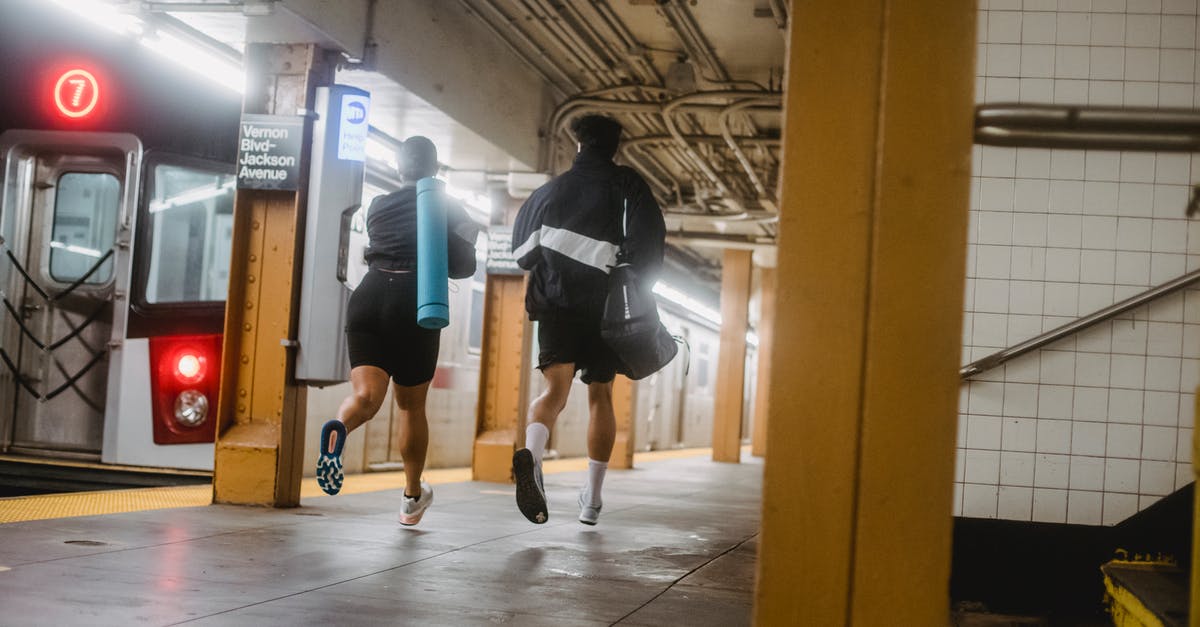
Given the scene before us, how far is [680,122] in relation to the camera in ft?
37.0

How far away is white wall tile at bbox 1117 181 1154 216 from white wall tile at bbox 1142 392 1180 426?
2.18 feet

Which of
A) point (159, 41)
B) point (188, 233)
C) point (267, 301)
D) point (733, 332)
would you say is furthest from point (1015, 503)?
point (733, 332)

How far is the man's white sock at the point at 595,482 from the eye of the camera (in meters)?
5.36

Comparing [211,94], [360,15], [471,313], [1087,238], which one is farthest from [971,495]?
[471,313]

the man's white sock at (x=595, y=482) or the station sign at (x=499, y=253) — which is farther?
the station sign at (x=499, y=253)

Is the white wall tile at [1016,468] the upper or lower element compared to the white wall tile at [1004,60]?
lower

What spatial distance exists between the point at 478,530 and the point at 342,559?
1224mm

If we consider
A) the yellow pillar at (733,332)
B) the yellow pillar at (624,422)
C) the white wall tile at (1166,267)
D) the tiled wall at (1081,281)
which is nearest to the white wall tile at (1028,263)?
the tiled wall at (1081,281)

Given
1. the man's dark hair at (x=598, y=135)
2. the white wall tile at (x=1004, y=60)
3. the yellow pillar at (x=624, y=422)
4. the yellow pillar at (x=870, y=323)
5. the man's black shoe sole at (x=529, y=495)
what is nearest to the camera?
the yellow pillar at (x=870, y=323)

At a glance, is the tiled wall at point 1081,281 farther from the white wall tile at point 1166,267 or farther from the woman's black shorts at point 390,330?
the woman's black shorts at point 390,330

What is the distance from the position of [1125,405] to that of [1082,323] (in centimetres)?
37

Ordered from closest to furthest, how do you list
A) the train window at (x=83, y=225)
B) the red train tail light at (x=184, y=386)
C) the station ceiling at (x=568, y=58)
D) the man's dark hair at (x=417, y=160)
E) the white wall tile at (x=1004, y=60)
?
the white wall tile at (x=1004, y=60) < the man's dark hair at (x=417, y=160) < the station ceiling at (x=568, y=58) < the red train tail light at (x=184, y=386) < the train window at (x=83, y=225)

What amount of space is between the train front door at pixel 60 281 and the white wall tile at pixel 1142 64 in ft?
18.8

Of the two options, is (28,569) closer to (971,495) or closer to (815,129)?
(815,129)
